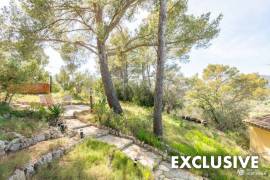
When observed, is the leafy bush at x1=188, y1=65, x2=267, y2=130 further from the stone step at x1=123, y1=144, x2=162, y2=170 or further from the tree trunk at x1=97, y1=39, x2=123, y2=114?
the stone step at x1=123, y1=144, x2=162, y2=170

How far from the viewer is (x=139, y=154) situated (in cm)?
737

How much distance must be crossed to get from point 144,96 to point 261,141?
6958 mm

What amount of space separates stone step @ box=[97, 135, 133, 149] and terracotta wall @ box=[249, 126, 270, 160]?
642cm

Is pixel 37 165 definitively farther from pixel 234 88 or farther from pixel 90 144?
pixel 234 88

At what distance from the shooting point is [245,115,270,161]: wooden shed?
36.2 ft

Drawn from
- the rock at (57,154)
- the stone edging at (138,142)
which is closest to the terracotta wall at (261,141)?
the stone edging at (138,142)

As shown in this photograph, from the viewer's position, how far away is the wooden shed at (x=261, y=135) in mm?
11047

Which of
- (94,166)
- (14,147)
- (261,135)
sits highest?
(14,147)

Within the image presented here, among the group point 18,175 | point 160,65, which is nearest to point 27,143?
point 18,175

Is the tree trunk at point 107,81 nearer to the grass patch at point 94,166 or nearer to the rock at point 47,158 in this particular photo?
the grass patch at point 94,166

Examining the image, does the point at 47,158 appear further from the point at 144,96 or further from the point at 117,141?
the point at 144,96

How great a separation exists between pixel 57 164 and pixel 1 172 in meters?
1.16

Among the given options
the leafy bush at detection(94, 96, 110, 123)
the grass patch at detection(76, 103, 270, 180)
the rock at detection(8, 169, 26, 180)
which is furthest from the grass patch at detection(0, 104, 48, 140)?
the grass patch at detection(76, 103, 270, 180)

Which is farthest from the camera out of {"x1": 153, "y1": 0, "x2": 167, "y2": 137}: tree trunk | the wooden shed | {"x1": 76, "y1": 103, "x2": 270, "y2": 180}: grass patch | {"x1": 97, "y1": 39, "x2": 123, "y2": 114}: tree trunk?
{"x1": 97, "y1": 39, "x2": 123, "y2": 114}: tree trunk
